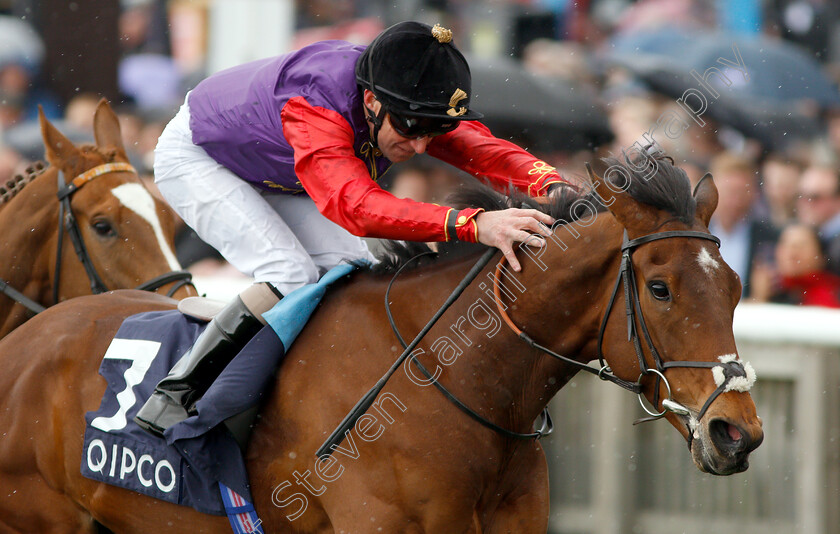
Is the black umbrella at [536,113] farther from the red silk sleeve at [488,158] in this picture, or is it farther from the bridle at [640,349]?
the bridle at [640,349]

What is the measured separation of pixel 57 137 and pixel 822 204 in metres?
5.00

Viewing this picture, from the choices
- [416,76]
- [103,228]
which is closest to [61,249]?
[103,228]

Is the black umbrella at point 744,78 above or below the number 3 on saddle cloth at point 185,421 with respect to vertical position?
below

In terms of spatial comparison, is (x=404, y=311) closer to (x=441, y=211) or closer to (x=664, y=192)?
(x=441, y=211)

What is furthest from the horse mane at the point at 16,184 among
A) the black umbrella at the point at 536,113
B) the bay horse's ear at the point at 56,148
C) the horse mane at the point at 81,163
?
the black umbrella at the point at 536,113

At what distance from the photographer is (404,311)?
323 centimetres

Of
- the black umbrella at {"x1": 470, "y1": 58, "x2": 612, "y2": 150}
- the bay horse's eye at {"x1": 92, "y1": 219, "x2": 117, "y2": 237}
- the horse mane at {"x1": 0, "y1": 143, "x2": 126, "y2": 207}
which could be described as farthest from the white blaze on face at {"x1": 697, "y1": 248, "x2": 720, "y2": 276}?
the black umbrella at {"x1": 470, "y1": 58, "x2": 612, "y2": 150}

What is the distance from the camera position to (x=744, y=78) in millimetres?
8445

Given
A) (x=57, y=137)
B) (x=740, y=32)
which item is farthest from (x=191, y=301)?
(x=740, y=32)

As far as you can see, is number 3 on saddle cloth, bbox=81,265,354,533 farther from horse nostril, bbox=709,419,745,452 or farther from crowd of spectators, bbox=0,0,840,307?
crowd of spectators, bbox=0,0,840,307

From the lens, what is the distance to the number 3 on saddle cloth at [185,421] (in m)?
3.23

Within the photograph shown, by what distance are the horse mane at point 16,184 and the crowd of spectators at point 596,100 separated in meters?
2.49

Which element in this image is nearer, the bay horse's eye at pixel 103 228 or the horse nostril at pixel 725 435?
the horse nostril at pixel 725 435

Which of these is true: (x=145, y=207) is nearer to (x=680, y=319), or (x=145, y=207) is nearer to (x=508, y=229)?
(x=508, y=229)
